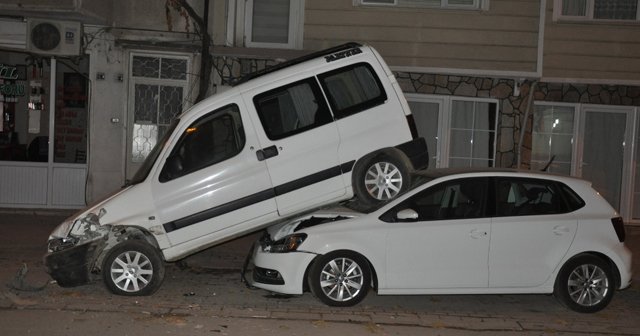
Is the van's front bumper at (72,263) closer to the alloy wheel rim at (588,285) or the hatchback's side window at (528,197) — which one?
the hatchback's side window at (528,197)

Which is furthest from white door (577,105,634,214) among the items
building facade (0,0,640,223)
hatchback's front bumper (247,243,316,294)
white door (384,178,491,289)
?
hatchback's front bumper (247,243,316,294)

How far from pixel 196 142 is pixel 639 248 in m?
8.51

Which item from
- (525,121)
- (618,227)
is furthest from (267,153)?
(525,121)

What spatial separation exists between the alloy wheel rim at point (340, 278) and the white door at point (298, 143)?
0.89 metres

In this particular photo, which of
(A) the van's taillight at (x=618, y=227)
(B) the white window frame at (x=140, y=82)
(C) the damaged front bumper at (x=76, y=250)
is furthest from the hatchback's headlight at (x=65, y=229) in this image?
(A) the van's taillight at (x=618, y=227)

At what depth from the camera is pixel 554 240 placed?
824cm

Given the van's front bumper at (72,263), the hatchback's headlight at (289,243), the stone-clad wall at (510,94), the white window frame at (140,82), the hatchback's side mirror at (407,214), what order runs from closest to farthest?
the hatchback's side mirror at (407,214) → the hatchback's headlight at (289,243) → the van's front bumper at (72,263) → the white window frame at (140,82) → the stone-clad wall at (510,94)

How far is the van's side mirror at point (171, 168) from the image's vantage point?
8453mm

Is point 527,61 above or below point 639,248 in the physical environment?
above

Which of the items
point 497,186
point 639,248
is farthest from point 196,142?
point 639,248

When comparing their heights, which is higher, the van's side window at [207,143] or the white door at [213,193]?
the van's side window at [207,143]

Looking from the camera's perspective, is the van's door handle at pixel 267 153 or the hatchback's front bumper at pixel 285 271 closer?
the hatchback's front bumper at pixel 285 271

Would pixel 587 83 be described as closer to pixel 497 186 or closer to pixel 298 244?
pixel 497 186

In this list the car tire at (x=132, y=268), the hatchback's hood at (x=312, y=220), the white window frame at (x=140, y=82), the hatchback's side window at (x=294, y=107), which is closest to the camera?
the car tire at (x=132, y=268)
